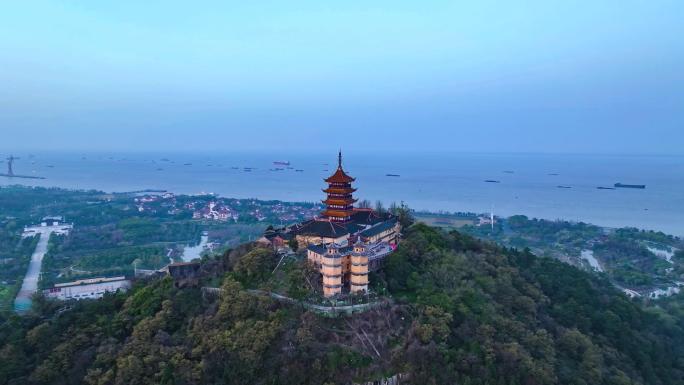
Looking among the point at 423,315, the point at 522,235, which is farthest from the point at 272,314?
the point at 522,235

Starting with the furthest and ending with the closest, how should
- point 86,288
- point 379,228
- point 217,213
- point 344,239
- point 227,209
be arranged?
point 227,209 < point 217,213 < point 86,288 < point 379,228 < point 344,239

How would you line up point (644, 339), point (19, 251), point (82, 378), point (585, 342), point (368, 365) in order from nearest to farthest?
point (368, 365) < point (82, 378) < point (585, 342) < point (644, 339) < point (19, 251)

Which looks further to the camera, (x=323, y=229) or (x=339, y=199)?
(x=339, y=199)

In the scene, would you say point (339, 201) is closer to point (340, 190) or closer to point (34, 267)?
point (340, 190)

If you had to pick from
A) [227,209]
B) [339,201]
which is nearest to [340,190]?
[339,201]

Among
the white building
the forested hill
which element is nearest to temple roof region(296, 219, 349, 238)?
the forested hill

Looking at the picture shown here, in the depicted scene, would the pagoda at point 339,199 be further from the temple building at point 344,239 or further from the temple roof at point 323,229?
the temple roof at point 323,229

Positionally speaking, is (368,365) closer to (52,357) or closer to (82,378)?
(82,378)

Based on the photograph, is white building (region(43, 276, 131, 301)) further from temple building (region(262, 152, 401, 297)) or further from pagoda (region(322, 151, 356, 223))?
pagoda (region(322, 151, 356, 223))
